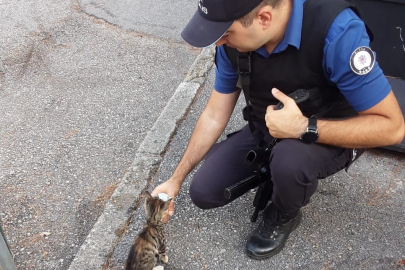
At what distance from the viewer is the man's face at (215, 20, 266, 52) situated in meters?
2.12

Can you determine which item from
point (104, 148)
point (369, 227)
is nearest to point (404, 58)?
point (369, 227)

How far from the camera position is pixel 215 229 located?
115 inches

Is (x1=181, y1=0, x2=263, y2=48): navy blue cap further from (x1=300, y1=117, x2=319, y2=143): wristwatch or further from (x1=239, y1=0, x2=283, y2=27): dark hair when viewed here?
(x1=300, y1=117, x2=319, y2=143): wristwatch

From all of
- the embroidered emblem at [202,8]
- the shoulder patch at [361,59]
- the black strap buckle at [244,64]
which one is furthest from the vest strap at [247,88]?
the shoulder patch at [361,59]

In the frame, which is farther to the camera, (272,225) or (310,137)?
(272,225)

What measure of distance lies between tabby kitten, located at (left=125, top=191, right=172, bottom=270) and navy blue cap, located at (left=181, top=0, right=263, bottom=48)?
90cm

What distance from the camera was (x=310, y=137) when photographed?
232 cm

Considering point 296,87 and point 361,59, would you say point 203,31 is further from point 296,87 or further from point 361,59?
point 361,59

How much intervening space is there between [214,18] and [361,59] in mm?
729

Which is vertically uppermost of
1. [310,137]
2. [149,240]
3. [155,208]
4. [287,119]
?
[287,119]

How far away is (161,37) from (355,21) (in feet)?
11.8

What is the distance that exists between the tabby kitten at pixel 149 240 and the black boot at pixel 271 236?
615 mm

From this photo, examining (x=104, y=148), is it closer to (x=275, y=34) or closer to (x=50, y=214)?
(x=50, y=214)

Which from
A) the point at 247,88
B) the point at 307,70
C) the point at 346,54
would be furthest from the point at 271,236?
the point at 346,54
